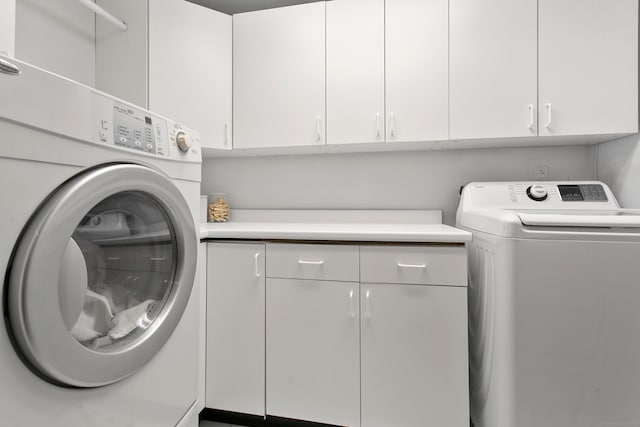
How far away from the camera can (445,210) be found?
1860mm

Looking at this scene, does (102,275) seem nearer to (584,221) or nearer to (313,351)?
(313,351)

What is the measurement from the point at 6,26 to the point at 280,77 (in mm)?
1115

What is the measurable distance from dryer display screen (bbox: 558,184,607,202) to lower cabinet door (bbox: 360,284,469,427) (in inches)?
32.7

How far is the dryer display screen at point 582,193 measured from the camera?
151cm

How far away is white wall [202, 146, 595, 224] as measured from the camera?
5.81 feet

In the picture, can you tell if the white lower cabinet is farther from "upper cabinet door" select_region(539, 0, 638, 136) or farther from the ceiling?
the ceiling

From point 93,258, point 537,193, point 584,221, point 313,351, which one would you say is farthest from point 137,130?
point 537,193

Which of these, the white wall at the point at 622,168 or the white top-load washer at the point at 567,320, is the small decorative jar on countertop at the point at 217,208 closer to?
the white top-load washer at the point at 567,320

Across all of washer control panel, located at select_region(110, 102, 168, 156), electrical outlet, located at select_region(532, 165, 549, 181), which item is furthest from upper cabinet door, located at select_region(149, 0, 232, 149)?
electrical outlet, located at select_region(532, 165, 549, 181)

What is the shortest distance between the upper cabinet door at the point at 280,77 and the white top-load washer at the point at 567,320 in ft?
3.69

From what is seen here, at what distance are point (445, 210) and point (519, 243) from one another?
849 mm

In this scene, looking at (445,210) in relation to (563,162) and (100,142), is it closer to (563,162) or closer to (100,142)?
(563,162)

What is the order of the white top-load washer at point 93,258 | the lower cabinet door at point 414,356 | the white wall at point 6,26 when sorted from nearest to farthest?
the white top-load washer at point 93,258 → the white wall at point 6,26 → the lower cabinet door at point 414,356

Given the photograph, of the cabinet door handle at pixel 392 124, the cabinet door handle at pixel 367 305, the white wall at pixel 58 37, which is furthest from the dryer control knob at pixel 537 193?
the white wall at pixel 58 37
